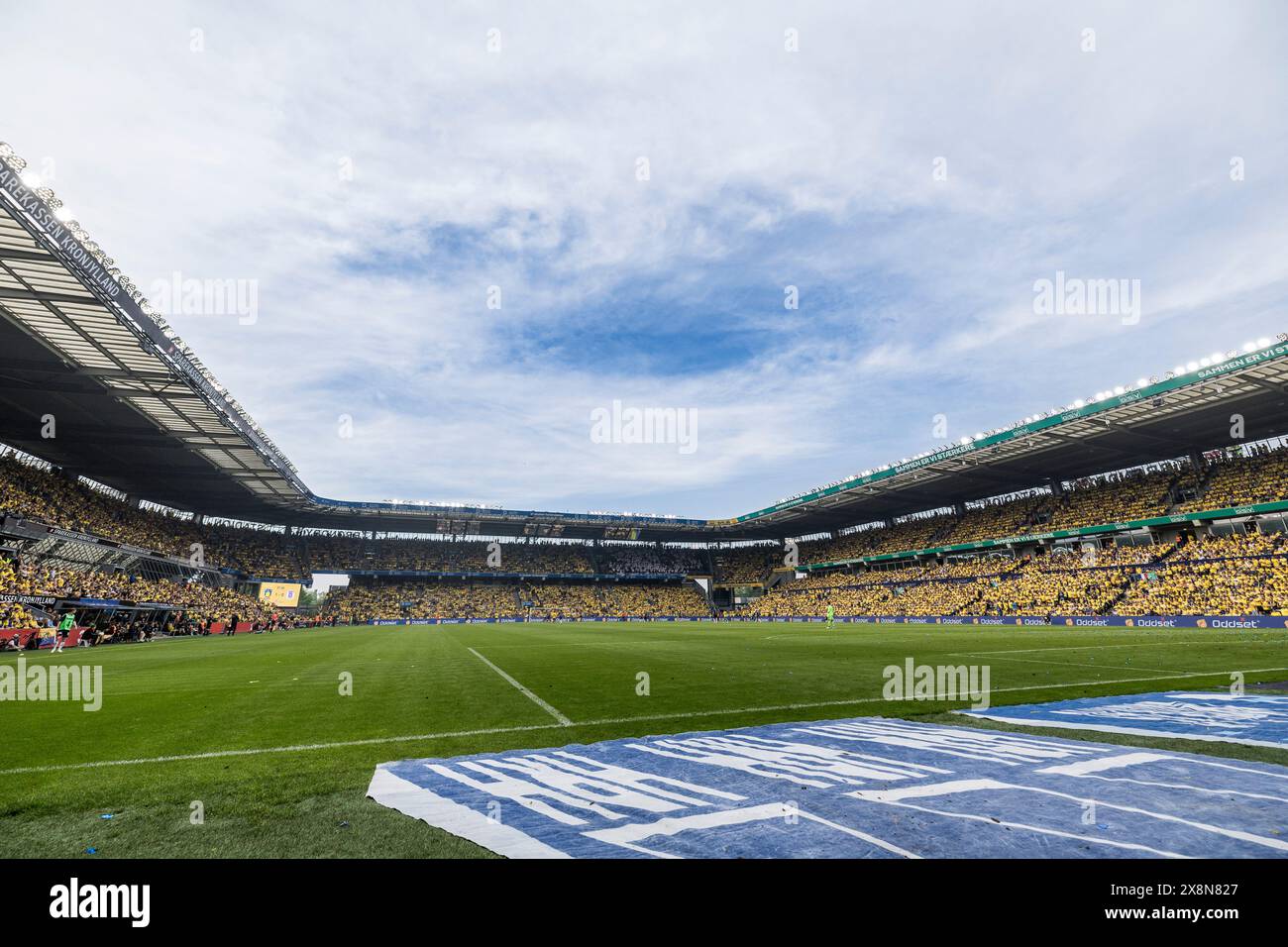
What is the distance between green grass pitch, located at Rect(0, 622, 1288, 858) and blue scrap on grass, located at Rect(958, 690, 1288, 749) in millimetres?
563

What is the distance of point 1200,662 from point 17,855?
19721 millimetres

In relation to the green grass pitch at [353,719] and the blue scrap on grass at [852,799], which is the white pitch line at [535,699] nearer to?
the green grass pitch at [353,719]

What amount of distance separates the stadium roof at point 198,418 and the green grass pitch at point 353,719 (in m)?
12.7

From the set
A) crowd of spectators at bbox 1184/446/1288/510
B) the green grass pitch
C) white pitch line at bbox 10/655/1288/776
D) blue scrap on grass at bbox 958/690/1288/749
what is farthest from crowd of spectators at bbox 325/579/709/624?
blue scrap on grass at bbox 958/690/1288/749

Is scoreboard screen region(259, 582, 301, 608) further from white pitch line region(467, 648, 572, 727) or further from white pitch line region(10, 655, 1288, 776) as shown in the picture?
white pitch line region(10, 655, 1288, 776)

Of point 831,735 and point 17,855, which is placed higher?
point 17,855

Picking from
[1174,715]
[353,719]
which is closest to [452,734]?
[353,719]

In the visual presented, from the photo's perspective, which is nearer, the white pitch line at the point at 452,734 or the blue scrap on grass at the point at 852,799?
the blue scrap on grass at the point at 852,799

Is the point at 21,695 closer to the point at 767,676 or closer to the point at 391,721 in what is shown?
the point at 391,721

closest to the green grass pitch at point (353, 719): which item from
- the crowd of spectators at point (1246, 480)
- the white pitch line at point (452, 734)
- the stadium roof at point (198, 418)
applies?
the white pitch line at point (452, 734)

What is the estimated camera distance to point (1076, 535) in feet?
144

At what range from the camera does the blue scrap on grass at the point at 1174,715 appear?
643cm
